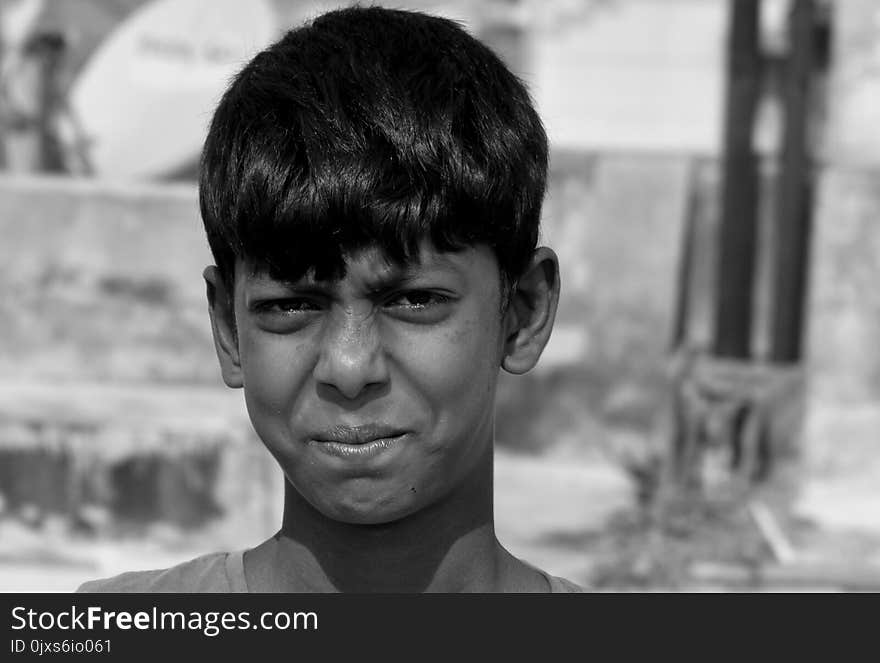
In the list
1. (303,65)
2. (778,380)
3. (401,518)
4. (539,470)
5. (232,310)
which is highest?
(303,65)

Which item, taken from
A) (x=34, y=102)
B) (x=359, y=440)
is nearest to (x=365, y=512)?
(x=359, y=440)

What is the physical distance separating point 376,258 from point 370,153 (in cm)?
12

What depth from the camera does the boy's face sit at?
1344 mm

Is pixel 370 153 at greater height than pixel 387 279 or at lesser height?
greater

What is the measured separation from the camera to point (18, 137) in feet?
14.0

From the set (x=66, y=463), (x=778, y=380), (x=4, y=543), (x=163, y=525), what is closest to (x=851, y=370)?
(x=778, y=380)

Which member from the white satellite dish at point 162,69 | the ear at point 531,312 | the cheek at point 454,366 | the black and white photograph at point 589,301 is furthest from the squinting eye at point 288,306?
the white satellite dish at point 162,69

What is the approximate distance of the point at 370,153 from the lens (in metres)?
1.36

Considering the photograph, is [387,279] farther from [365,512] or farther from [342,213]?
[365,512]

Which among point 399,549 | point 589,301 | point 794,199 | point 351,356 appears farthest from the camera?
point 589,301

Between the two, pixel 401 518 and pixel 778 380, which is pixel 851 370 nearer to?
pixel 778 380

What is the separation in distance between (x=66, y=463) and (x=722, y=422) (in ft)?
7.30

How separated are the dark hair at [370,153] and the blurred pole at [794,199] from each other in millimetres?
2885

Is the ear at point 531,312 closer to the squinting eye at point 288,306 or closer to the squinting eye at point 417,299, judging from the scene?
the squinting eye at point 417,299
